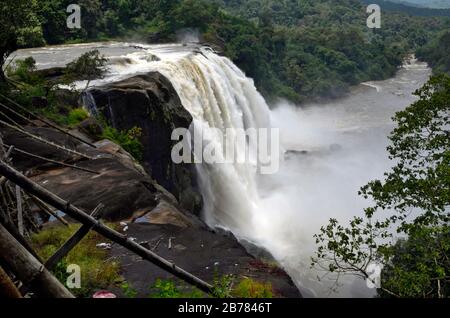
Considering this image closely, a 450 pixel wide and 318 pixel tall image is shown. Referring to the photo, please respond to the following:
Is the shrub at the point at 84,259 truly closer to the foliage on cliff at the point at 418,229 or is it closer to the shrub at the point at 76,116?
the foliage on cliff at the point at 418,229

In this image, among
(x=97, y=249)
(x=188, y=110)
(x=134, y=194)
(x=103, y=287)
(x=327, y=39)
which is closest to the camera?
(x=103, y=287)

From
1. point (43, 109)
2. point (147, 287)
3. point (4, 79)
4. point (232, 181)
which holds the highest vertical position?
point (4, 79)

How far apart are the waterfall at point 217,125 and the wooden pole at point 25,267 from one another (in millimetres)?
16274

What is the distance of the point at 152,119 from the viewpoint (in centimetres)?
1906

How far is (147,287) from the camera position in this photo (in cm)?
812

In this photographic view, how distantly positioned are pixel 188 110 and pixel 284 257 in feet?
26.3

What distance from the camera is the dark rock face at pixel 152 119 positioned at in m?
18.8

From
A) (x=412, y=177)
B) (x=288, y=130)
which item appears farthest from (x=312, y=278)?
(x=288, y=130)

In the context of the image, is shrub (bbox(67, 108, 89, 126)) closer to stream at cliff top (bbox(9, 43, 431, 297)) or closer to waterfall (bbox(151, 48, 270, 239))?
stream at cliff top (bbox(9, 43, 431, 297))

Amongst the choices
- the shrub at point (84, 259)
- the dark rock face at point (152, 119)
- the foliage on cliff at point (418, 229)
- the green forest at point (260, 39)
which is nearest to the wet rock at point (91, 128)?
the dark rock face at point (152, 119)

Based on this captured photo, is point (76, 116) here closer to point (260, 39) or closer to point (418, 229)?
point (418, 229)

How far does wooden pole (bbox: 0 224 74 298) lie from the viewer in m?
3.75

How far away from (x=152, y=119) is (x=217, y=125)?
6.07 meters

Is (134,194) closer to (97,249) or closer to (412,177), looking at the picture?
(97,249)
